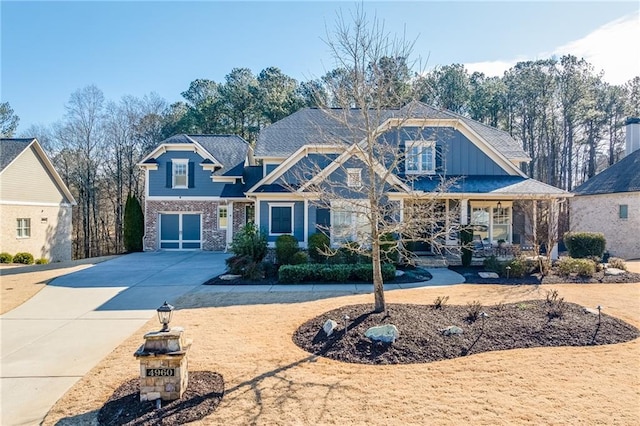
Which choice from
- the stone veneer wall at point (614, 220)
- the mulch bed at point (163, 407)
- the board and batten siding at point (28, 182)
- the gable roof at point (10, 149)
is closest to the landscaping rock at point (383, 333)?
the mulch bed at point (163, 407)

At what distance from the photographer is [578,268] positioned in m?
12.3

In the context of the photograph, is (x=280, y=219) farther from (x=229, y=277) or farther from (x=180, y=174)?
(x=180, y=174)

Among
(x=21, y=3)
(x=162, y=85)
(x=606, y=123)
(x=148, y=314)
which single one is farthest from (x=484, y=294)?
(x=162, y=85)

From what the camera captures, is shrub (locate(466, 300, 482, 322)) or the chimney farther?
the chimney

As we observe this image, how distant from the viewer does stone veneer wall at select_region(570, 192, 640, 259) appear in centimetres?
1955

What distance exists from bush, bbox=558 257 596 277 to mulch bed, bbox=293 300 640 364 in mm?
5521

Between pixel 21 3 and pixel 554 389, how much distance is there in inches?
635

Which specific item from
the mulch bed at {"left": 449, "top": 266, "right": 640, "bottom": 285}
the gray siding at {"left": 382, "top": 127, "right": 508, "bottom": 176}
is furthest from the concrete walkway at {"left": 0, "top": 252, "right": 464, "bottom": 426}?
the gray siding at {"left": 382, "top": 127, "right": 508, "bottom": 176}

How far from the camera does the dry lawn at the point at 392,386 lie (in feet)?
13.1

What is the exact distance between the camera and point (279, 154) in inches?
725

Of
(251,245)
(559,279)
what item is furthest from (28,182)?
(559,279)

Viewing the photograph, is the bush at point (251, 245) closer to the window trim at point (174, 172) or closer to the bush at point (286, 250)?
the bush at point (286, 250)

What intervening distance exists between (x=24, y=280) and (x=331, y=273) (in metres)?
11.2

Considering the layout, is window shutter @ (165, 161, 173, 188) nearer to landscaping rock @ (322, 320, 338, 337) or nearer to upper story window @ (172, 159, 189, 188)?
upper story window @ (172, 159, 189, 188)
